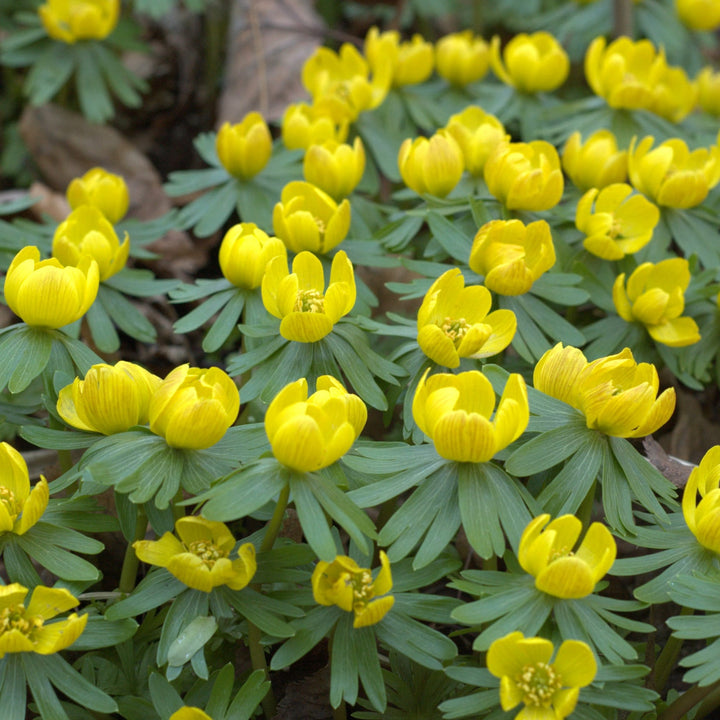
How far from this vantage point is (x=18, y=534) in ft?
4.66

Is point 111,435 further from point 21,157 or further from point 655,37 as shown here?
point 655,37

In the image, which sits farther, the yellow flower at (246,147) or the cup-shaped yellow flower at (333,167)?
the yellow flower at (246,147)

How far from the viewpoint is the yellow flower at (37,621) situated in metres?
1.27

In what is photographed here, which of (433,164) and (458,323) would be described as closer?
(458,323)

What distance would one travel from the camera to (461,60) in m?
2.89

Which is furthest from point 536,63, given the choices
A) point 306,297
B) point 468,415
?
point 468,415

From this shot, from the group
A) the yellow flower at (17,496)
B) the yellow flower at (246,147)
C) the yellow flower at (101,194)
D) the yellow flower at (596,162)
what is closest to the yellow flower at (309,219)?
the yellow flower at (246,147)

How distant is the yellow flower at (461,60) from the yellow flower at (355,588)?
203 cm

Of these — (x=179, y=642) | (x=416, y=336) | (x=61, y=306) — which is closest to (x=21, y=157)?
(x=61, y=306)

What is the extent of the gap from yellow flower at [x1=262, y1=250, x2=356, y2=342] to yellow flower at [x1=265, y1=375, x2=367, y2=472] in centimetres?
23

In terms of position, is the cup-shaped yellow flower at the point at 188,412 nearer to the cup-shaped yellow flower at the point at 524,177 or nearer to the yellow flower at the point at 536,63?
the cup-shaped yellow flower at the point at 524,177

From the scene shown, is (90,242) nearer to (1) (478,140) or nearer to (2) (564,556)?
(1) (478,140)

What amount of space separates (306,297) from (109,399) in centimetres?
42

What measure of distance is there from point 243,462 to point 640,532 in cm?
68
